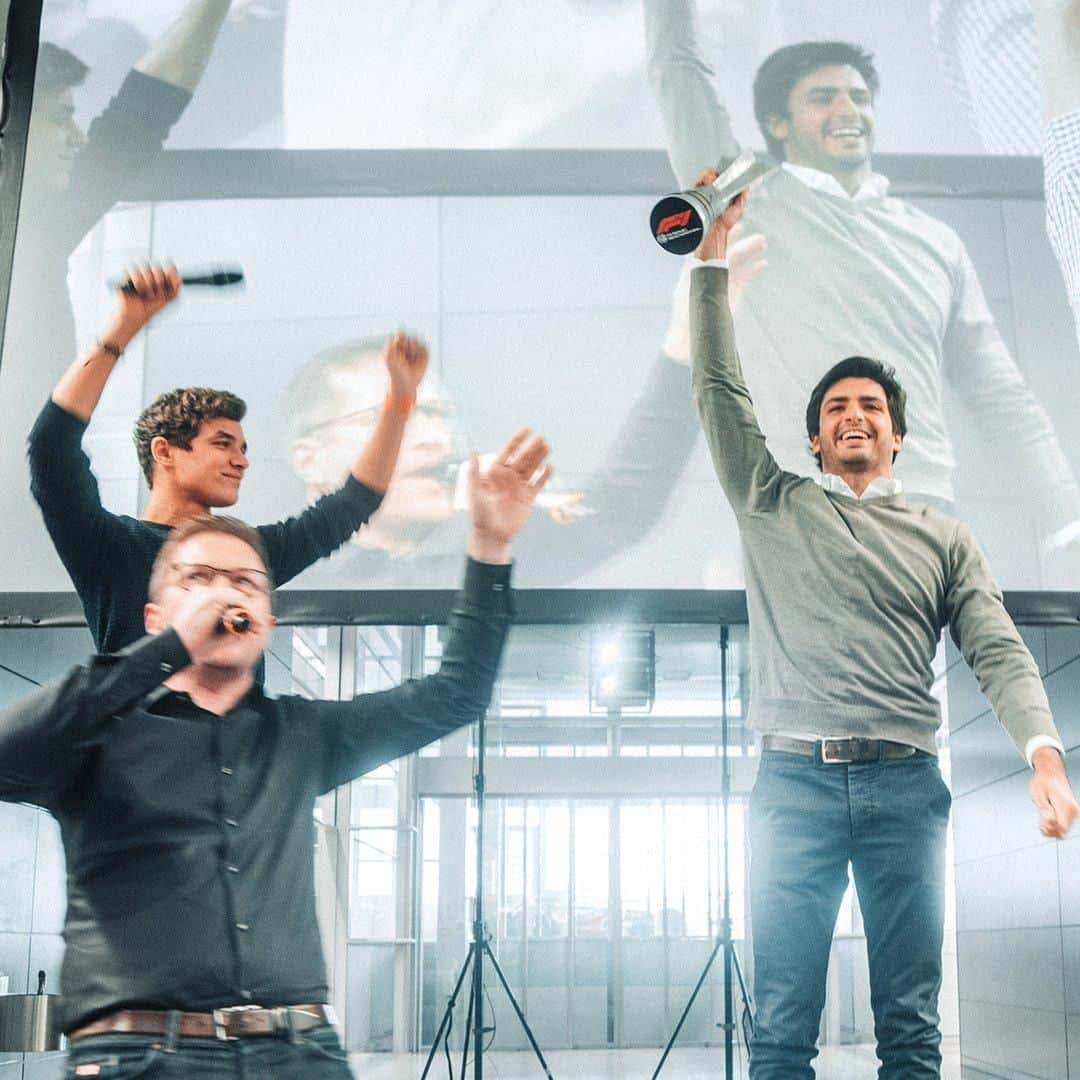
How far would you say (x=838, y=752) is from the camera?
65.6 inches

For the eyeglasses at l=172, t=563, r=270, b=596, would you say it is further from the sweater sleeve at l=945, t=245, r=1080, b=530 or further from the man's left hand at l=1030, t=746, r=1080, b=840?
the sweater sleeve at l=945, t=245, r=1080, b=530

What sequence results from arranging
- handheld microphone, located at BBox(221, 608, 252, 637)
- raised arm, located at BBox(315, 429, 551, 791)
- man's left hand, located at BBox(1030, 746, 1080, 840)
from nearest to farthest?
1. handheld microphone, located at BBox(221, 608, 252, 637)
2. raised arm, located at BBox(315, 429, 551, 791)
3. man's left hand, located at BBox(1030, 746, 1080, 840)

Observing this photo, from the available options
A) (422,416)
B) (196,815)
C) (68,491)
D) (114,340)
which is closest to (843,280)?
(422,416)

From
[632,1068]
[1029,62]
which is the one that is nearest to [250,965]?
[1029,62]

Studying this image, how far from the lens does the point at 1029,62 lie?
10.1 feet

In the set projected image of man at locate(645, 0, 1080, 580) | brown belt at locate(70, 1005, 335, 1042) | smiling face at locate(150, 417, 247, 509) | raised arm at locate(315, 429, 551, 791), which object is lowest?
brown belt at locate(70, 1005, 335, 1042)

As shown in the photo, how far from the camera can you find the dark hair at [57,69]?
321cm

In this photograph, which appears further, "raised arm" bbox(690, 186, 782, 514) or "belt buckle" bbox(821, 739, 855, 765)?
"raised arm" bbox(690, 186, 782, 514)

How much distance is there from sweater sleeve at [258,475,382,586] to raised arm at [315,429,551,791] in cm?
54

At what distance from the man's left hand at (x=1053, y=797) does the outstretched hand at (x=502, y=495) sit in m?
0.65

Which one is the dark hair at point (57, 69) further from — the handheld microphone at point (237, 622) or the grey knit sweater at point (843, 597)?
the handheld microphone at point (237, 622)

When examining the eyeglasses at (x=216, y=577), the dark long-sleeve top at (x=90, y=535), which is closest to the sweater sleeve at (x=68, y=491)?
the dark long-sleeve top at (x=90, y=535)

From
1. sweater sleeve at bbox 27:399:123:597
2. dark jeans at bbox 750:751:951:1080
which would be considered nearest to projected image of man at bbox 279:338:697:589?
sweater sleeve at bbox 27:399:123:597

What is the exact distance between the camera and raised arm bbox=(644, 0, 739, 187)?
122 inches
